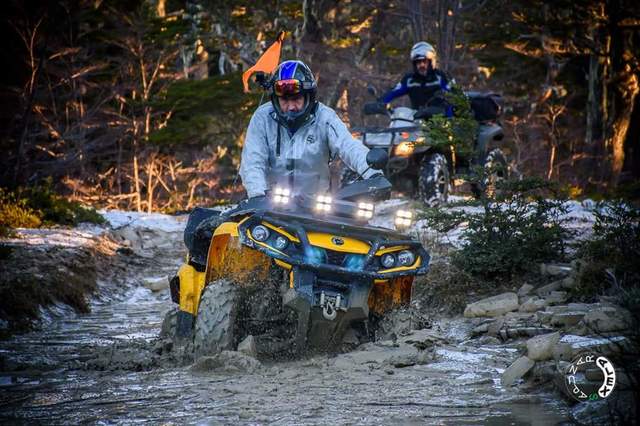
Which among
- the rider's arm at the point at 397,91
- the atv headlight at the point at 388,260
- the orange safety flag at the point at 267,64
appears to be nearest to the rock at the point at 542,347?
the atv headlight at the point at 388,260

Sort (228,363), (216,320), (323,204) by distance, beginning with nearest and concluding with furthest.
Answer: (228,363), (216,320), (323,204)

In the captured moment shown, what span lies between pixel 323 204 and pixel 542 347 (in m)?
1.94

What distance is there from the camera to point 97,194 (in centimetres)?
→ 2514

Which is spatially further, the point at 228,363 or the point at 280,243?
the point at 280,243

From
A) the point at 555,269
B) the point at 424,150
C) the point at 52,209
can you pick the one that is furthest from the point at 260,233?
the point at 52,209

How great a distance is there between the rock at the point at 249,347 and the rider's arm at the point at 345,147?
1916 millimetres

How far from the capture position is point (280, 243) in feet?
21.8

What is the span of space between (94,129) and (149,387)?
2110 centimetres

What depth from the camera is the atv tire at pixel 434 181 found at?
13758 mm

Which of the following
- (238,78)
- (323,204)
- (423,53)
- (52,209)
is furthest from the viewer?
(238,78)

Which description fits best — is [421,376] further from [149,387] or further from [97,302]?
[97,302]

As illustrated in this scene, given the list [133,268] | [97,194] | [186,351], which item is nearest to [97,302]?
[133,268]

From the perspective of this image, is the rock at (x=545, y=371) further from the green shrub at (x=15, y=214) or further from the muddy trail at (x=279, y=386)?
the green shrub at (x=15, y=214)

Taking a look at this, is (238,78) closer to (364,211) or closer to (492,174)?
(492,174)
